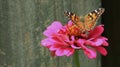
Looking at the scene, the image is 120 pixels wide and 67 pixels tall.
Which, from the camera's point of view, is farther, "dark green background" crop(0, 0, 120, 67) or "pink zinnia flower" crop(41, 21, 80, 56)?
"dark green background" crop(0, 0, 120, 67)

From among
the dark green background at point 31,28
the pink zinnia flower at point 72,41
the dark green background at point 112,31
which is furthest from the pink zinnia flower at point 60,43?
the dark green background at point 112,31

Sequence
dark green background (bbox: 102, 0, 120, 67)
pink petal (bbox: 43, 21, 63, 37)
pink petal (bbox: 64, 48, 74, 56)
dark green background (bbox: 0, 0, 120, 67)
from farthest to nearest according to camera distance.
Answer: dark green background (bbox: 102, 0, 120, 67) → dark green background (bbox: 0, 0, 120, 67) → pink petal (bbox: 43, 21, 63, 37) → pink petal (bbox: 64, 48, 74, 56)

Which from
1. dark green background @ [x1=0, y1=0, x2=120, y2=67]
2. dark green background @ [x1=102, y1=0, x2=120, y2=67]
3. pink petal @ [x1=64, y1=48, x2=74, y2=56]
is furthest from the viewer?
dark green background @ [x1=102, y1=0, x2=120, y2=67]

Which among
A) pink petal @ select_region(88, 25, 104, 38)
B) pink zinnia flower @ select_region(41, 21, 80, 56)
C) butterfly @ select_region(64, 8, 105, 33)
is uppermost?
butterfly @ select_region(64, 8, 105, 33)

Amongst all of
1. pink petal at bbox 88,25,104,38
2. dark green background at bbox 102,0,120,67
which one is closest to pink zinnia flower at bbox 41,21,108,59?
pink petal at bbox 88,25,104,38

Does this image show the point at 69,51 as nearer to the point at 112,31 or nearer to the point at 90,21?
the point at 90,21

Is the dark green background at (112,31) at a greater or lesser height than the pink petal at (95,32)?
lesser

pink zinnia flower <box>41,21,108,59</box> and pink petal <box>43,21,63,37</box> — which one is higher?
pink petal <box>43,21,63,37</box>

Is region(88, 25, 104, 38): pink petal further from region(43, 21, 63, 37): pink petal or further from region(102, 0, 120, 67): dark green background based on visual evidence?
region(102, 0, 120, 67): dark green background

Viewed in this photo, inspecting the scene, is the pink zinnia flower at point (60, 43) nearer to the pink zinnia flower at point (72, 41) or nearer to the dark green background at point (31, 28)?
the pink zinnia flower at point (72, 41)
